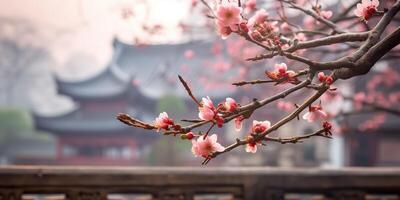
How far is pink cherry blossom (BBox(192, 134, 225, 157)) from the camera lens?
214cm

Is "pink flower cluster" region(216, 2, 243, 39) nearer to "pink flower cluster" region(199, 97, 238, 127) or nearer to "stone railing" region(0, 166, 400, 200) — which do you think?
"pink flower cluster" region(199, 97, 238, 127)

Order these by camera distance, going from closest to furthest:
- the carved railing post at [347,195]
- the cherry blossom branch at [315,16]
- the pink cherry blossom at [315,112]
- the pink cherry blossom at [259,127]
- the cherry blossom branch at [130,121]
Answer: the cherry blossom branch at [130,121], the pink cherry blossom at [259,127], the pink cherry blossom at [315,112], the cherry blossom branch at [315,16], the carved railing post at [347,195]

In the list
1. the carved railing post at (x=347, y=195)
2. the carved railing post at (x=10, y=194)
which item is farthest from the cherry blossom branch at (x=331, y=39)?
the carved railing post at (x=10, y=194)

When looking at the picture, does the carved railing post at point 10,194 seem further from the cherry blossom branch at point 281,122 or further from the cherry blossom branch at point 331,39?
the cherry blossom branch at point 331,39

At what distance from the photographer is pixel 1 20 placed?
60312 mm

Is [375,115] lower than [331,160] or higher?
higher

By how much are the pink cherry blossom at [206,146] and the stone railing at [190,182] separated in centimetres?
250

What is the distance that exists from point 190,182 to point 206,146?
2567 millimetres

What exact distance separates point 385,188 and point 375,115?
39.1 feet

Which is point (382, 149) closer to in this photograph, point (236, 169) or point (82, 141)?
point (236, 169)

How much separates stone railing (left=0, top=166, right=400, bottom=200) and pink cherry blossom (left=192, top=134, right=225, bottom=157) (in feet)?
8.21

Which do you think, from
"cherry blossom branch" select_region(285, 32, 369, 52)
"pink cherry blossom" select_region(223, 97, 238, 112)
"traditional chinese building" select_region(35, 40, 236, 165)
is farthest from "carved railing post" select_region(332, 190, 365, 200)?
"traditional chinese building" select_region(35, 40, 236, 165)

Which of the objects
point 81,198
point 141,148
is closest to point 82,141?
point 141,148

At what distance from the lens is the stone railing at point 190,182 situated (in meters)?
4.32
